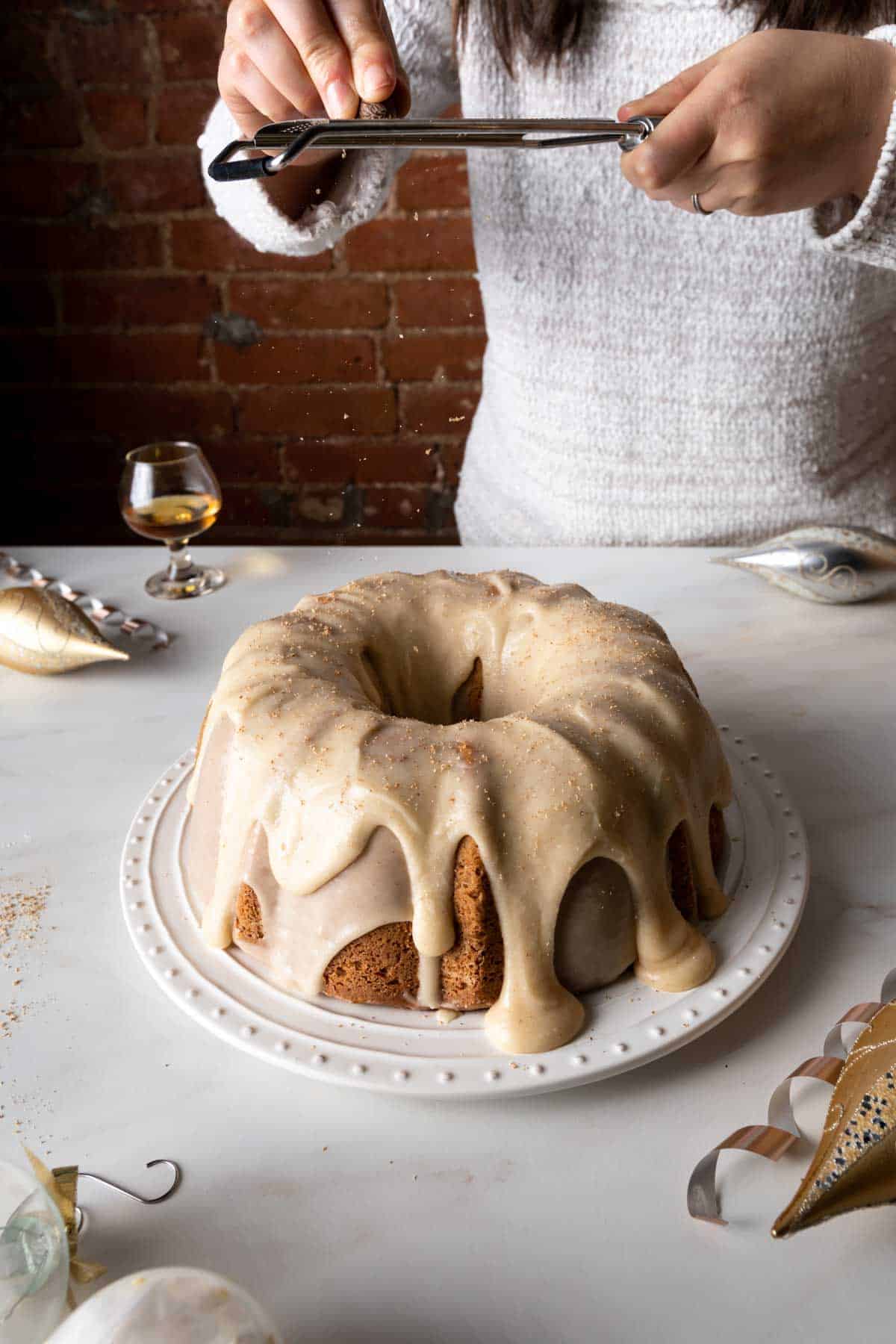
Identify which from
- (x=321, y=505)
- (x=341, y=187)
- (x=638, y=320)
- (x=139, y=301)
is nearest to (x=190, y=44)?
(x=139, y=301)

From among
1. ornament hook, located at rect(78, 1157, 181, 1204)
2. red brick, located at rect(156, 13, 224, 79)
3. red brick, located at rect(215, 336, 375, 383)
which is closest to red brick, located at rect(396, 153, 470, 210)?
red brick, located at rect(215, 336, 375, 383)

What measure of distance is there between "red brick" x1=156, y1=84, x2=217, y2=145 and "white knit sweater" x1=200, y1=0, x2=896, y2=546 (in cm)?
67

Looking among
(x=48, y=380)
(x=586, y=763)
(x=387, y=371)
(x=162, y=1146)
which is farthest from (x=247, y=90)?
(x=48, y=380)

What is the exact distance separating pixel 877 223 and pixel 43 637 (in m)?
0.76

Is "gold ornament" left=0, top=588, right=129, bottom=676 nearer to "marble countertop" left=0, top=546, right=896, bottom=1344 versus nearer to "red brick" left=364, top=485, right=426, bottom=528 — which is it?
"marble countertop" left=0, top=546, right=896, bottom=1344

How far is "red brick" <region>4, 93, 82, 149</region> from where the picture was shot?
189 cm

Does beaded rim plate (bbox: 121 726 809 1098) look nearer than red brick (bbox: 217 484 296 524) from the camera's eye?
Yes

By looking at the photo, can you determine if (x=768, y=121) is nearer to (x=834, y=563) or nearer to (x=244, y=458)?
(x=834, y=563)

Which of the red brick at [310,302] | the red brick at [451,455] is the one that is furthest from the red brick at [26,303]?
the red brick at [451,455]

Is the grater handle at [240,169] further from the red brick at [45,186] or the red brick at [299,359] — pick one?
the red brick at [45,186]

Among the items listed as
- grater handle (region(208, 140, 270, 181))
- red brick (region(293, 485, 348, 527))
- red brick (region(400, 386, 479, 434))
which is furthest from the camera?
red brick (region(293, 485, 348, 527))

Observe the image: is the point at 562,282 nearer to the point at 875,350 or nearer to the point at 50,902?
the point at 875,350

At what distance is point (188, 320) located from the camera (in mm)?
2025

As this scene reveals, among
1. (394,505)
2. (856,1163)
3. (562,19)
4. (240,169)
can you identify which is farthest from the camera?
(394,505)
